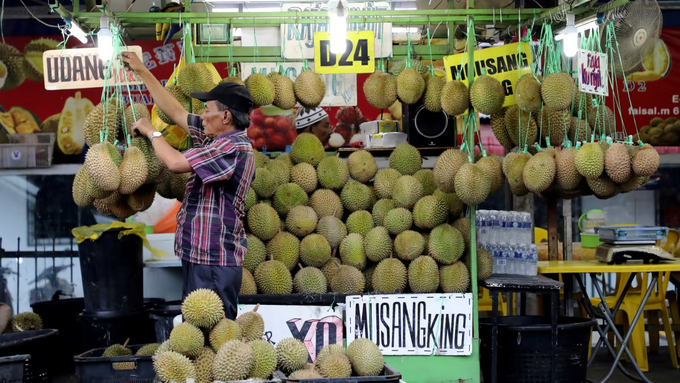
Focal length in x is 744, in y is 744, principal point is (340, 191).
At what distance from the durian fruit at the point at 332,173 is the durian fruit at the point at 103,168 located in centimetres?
181

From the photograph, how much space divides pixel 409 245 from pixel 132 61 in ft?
6.46

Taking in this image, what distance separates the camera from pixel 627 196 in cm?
833

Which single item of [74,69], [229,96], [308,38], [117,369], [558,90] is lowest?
[117,369]

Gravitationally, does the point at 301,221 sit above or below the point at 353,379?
above

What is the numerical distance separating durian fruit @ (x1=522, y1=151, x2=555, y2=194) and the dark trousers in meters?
1.76

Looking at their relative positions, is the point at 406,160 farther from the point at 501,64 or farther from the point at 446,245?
the point at 501,64

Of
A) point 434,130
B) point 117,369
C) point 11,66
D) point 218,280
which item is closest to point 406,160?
point 434,130

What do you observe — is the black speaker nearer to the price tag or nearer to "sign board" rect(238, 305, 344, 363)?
the price tag

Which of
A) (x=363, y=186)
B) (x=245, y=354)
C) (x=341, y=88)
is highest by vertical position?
(x=341, y=88)

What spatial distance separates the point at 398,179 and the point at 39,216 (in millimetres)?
4215

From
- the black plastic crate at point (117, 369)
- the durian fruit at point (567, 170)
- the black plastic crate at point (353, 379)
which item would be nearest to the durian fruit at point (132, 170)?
the black plastic crate at point (117, 369)

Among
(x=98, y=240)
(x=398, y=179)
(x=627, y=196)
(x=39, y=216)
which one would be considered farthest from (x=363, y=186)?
(x=627, y=196)

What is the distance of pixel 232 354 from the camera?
8.45 feet

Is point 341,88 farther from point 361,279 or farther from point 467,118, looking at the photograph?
point 361,279
